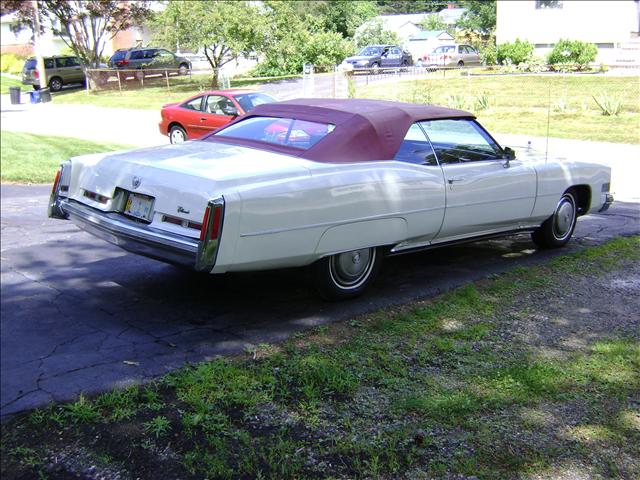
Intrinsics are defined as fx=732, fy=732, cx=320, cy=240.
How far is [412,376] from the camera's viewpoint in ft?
13.8

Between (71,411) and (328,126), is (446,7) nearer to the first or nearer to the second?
(328,126)

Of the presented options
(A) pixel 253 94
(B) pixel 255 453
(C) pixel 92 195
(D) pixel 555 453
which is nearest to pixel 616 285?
(D) pixel 555 453

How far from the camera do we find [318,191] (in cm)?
503

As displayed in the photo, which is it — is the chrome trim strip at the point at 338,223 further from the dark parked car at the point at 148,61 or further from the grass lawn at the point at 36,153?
the dark parked car at the point at 148,61

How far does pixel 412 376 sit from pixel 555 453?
1.04m

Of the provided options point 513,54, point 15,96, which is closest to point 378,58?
point 513,54

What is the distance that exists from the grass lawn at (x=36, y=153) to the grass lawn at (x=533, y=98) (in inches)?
275

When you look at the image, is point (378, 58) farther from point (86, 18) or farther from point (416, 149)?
point (416, 149)

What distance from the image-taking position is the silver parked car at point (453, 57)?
67.5ft

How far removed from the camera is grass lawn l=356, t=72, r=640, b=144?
1627 centimetres

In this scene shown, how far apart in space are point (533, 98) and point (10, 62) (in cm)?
4474

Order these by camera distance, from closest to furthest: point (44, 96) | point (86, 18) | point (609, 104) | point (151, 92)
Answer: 1. point (609, 104)
2. point (86, 18)
3. point (151, 92)
4. point (44, 96)

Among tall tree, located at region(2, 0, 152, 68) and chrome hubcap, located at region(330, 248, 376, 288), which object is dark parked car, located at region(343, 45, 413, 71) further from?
chrome hubcap, located at region(330, 248, 376, 288)

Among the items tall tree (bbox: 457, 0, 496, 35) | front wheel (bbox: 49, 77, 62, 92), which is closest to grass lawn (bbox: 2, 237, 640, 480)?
tall tree (bbox: 457, 0, 496, 35)
